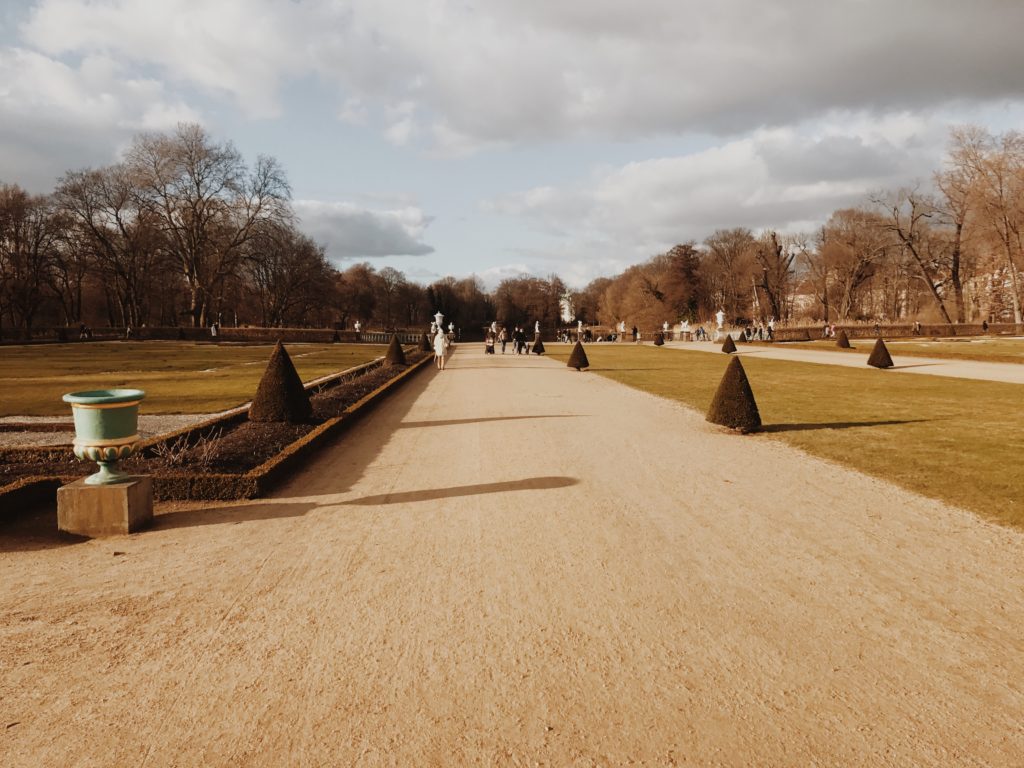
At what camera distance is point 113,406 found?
5.07 meters

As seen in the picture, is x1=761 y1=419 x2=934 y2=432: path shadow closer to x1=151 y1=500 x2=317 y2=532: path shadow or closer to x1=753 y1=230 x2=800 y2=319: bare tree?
x1=151 y1=500 x2=317 y2=532: path shadow

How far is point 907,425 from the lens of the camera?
10836mm

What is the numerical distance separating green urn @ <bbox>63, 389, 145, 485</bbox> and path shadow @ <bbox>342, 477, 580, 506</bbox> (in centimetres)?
221

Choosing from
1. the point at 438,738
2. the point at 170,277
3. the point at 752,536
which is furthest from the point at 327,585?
the point at 170,277

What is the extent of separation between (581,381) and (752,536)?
559 inches

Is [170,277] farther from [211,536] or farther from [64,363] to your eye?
[211,536]

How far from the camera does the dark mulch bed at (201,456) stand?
7035 millimetres

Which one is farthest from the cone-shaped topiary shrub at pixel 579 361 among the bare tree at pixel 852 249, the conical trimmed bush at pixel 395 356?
the bare tree at pixel 852 249

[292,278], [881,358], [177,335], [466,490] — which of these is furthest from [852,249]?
[466,490]

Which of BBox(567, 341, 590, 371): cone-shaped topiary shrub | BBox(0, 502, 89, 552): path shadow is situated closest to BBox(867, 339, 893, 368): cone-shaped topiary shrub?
BBox(567, 341, 590, 371): cone-shaped topiary shrub

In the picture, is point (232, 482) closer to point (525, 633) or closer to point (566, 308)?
point (525, 633)

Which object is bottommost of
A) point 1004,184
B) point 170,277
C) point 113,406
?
point 113,406

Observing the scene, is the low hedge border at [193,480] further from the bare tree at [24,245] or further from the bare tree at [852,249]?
the bare tree at [852,249]

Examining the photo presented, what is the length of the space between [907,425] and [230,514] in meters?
11.1
